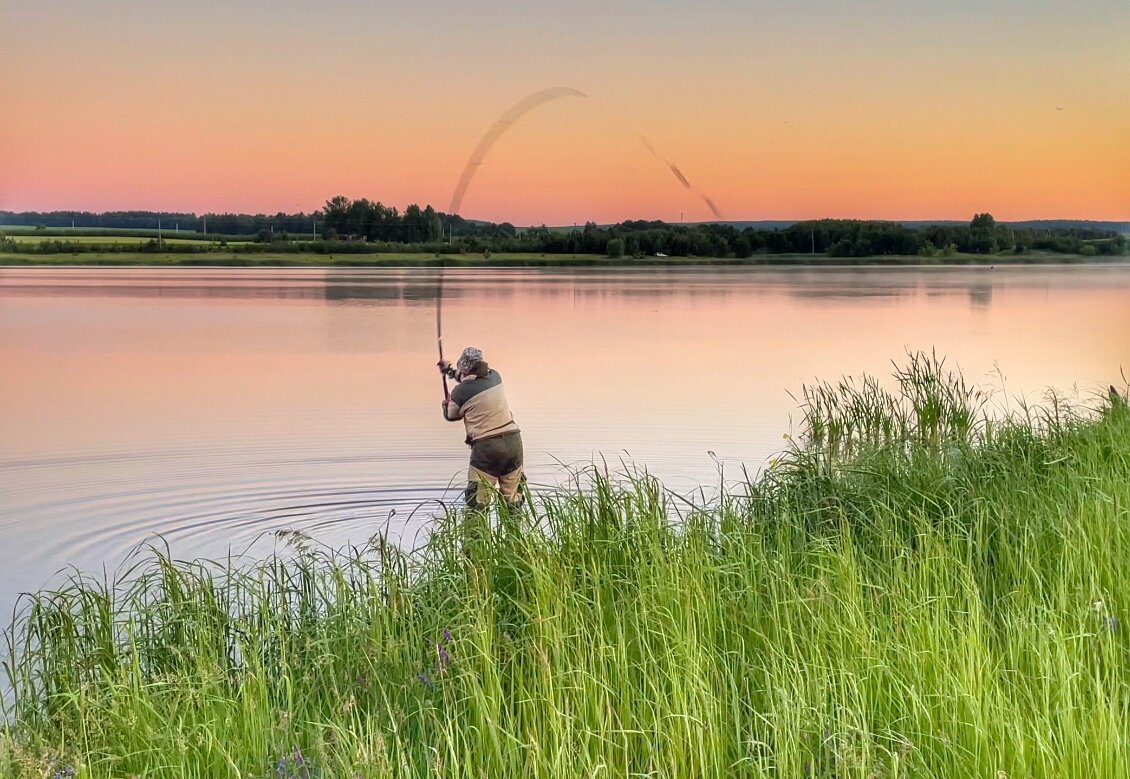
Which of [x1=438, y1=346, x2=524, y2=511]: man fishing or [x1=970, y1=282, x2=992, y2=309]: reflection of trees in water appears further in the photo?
[x1=970, y1=282, x2=992, y2=309]: reflection of trees in water

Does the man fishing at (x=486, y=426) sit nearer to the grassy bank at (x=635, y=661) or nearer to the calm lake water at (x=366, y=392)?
the calm lake water at (x=366, y=392)

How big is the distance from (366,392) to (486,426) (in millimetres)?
16741

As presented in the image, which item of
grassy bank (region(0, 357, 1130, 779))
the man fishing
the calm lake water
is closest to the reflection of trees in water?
the calm lake water

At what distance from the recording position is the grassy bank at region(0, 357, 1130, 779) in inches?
179

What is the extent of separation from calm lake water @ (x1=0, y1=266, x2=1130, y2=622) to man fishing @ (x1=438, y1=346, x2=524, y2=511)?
823mm

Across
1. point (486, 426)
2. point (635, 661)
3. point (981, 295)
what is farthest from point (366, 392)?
point (981, 295)

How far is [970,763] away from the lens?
440cm

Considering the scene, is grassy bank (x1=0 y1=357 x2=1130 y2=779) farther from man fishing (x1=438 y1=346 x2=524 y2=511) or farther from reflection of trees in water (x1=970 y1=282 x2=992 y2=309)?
reflection of trees in water (x1=970 y1=282 x2=992 y2=309)

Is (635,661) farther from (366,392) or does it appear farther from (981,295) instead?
(981,295)

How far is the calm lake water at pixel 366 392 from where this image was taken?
13.3 metres

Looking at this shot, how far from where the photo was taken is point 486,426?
10000 mm

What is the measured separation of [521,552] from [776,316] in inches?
1886

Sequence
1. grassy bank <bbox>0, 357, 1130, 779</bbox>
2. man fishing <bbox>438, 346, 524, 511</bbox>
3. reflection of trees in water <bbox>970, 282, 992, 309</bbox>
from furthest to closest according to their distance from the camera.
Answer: reflection of trees in water <bbox>970, 282, 992, 309</bbox>
man fishing <bbox>438, 346, 524, 511</bbox>
grassy bank <bbox>0, 357, 1130, 779</bbox>

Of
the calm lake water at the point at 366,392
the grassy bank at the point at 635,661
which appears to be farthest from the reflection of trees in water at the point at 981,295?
the grassy bank at the point at 635,661
